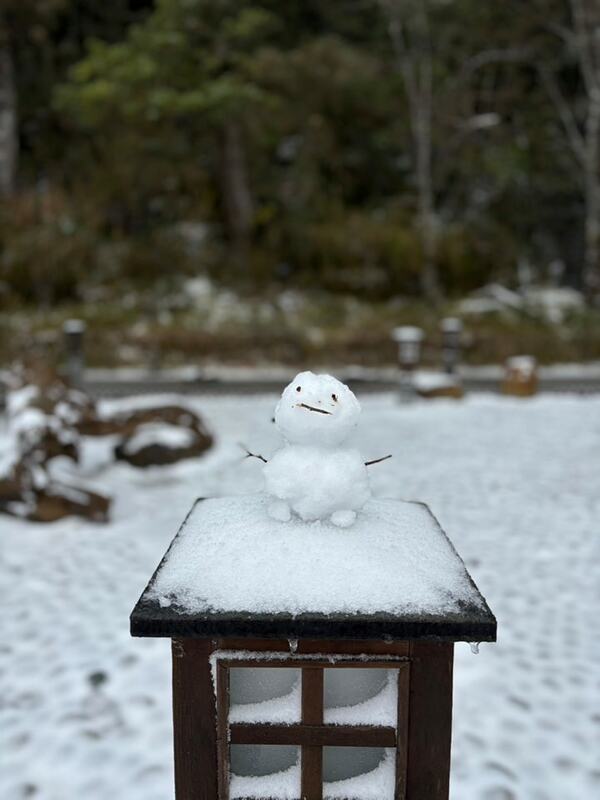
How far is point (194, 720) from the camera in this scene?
6.14ft

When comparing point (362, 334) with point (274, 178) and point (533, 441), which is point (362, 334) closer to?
point (533, 441)

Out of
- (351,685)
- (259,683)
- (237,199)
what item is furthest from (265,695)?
(237,199)

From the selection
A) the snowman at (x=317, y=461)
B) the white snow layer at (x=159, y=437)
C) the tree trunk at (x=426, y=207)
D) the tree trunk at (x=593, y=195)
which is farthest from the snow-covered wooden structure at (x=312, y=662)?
the tree trunk at (x=593, y=195)

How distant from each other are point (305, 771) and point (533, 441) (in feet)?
22.3

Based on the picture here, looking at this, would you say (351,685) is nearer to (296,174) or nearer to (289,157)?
(296,174)

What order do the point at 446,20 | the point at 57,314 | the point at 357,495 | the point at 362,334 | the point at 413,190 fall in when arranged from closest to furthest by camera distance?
1. the point at 357,495
2. the point at 362,334
3. the point at 57,314
4. the point at 446,20
5. the point at 413,190

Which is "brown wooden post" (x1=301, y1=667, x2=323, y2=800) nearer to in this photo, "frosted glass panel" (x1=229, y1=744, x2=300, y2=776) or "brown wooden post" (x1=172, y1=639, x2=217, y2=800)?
"frosted glass panel" (x1=229, y1=744, x2=300, y2=776)

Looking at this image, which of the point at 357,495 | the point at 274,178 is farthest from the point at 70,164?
the point at 357,495

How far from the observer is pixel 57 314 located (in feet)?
50.0

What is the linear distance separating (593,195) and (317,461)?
51.7 ft

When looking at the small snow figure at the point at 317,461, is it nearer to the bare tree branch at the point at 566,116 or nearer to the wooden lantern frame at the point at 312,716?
the wooden lantern frame at the point at 312,716

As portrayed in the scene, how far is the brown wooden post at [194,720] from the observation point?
1.84 metres

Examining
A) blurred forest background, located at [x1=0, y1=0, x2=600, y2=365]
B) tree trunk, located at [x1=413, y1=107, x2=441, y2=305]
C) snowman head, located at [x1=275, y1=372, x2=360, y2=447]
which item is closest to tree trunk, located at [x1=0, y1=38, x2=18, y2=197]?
blurred forest background, located at [x1=0, y1=0, x2=600, y2=365]

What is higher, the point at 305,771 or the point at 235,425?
the point at 305,771
